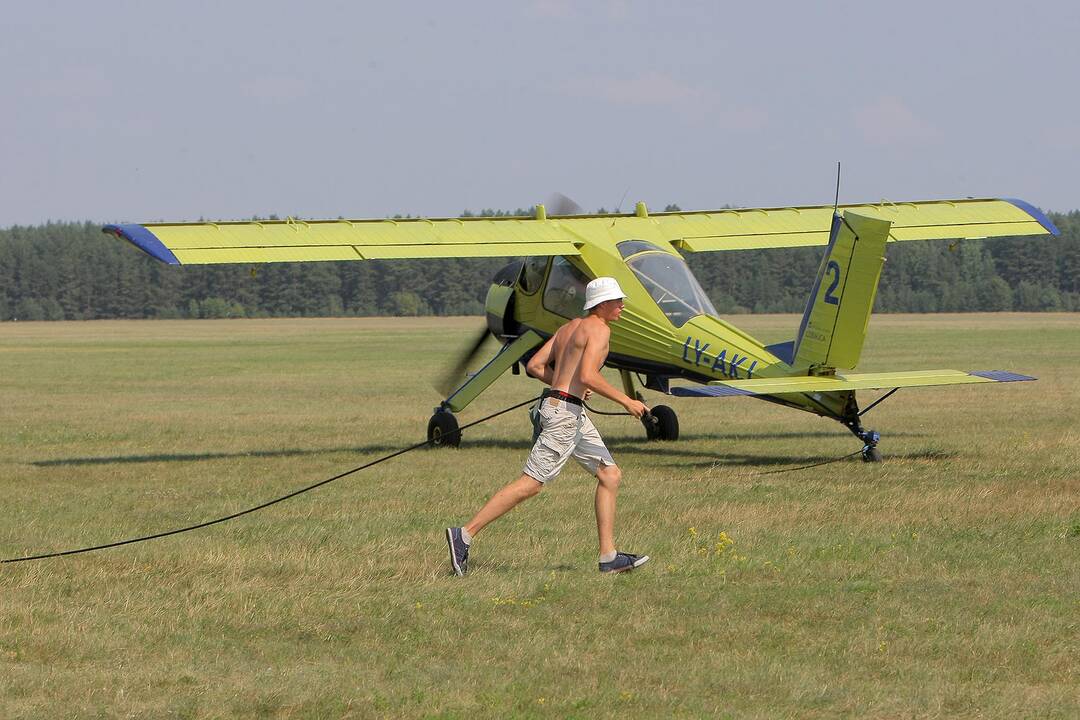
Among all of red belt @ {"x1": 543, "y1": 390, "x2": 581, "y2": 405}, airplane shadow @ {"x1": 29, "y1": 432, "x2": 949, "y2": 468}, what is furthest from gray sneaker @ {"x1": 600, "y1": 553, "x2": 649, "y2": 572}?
airplane shadow @ {"x1": 29, "y1": 432, "x2": 949, "y2": 468}

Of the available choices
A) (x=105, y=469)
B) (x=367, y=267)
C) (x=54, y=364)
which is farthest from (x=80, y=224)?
(x=105, y=469)

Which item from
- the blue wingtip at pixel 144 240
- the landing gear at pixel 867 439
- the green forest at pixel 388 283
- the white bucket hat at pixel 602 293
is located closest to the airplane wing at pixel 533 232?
the blue wingtip at pixel 144 240

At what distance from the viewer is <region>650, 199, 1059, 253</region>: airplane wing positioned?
18.5 meters

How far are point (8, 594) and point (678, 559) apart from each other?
3.88 m

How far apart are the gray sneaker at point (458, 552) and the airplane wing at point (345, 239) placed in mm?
6829

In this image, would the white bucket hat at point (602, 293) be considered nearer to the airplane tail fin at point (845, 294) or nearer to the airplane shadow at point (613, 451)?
the airplane tail fin at point (845, 294)

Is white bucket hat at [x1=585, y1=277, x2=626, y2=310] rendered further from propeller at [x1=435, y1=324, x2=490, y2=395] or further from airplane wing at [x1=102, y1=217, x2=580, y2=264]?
propeller at [x1=435, y1=324, x2=490, y2=395]

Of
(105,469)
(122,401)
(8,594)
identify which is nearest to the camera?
(8,594)

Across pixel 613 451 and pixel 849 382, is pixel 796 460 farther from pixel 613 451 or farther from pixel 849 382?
pixel 613 451

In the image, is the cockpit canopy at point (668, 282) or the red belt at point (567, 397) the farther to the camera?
the cockpit canopy at point (668, 282)

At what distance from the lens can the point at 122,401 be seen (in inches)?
1053

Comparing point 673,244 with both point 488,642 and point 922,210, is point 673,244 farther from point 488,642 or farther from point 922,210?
point 488,642

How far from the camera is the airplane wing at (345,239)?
15.3m

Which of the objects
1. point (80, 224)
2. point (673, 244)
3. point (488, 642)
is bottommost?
point (488, 642)
